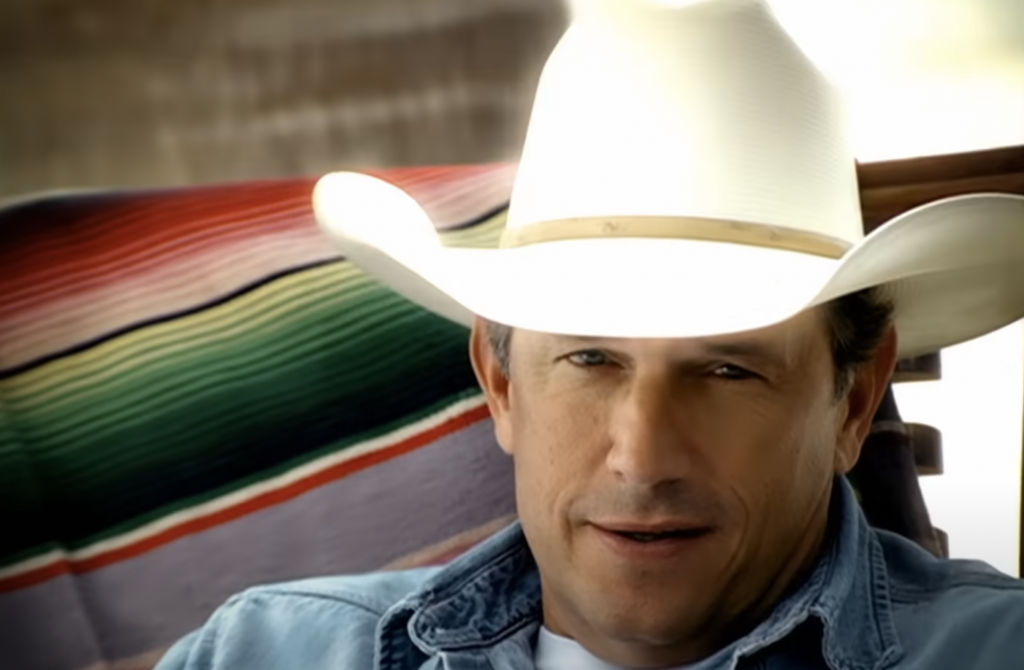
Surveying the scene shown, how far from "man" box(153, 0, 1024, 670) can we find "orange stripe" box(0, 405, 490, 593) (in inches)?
12.0

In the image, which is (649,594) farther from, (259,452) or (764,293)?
(259,452)

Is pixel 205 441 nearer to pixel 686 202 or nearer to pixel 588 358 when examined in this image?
pixel 588 358

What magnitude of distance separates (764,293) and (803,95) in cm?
20

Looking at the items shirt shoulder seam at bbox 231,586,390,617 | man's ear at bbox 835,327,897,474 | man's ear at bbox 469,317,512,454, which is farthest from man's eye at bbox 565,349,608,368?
shirt shoulder seam at bbox 231,586,390,617

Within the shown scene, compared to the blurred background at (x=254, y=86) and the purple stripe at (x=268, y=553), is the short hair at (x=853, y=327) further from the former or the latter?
the blurred background at (x=254, y=86)

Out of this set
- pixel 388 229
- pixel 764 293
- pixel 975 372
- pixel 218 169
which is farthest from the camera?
pixel 218 169

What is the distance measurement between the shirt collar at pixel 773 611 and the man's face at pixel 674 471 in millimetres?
38

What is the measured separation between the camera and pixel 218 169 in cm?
165

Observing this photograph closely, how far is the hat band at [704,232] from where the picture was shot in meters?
0.97

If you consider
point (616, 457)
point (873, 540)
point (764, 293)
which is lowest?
point (873, 540)

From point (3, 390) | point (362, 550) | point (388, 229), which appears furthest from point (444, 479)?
point (3, 390)

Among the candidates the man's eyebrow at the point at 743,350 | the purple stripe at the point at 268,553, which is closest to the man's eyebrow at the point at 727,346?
the man's eyebrow at the point at 743,350

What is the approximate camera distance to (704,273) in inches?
37.0

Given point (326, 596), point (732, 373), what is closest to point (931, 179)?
point (732, 373)
